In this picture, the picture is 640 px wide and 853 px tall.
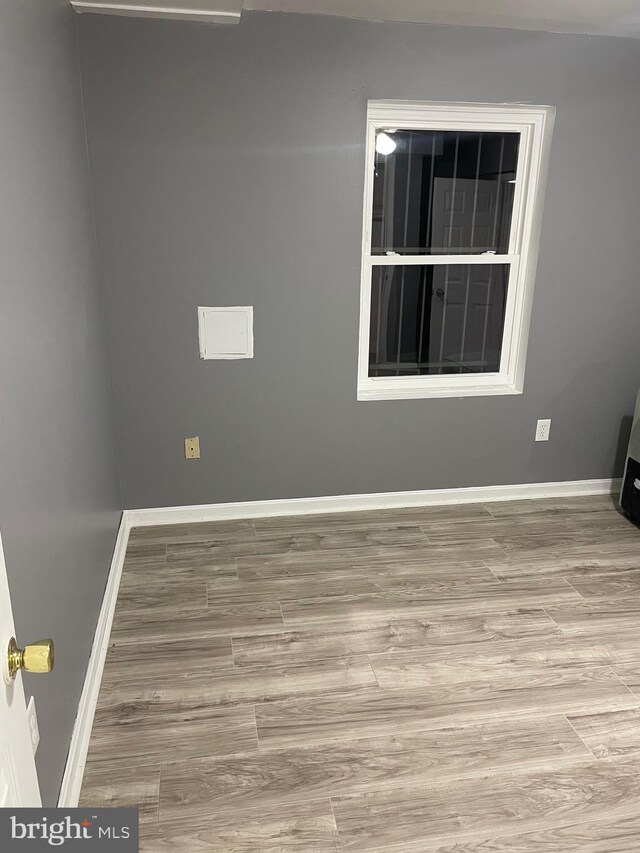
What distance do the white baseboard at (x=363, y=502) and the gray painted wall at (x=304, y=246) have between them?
55 mm

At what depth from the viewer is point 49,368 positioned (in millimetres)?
1845

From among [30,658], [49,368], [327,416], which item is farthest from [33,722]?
[327,416]

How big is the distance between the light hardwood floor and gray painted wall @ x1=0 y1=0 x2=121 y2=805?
0.33 m

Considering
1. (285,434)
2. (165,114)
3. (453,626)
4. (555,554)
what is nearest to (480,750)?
(453,626)

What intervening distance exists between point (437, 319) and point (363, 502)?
3.54 ft

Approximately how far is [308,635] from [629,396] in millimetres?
2345

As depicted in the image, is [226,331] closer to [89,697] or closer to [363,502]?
[363,502]

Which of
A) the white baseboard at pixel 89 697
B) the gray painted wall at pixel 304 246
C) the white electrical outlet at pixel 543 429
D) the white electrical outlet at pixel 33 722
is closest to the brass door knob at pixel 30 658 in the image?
the white electrical outlet at pixel 33 722

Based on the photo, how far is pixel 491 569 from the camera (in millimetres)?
3041

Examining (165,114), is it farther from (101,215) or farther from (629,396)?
(629,396)

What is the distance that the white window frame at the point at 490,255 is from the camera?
3.16 meters

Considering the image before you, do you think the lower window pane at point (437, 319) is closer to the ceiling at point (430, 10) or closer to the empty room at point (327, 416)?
the empty room at point (327, 416)

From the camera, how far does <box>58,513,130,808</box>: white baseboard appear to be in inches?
70.5

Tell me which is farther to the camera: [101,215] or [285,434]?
[285,434]
